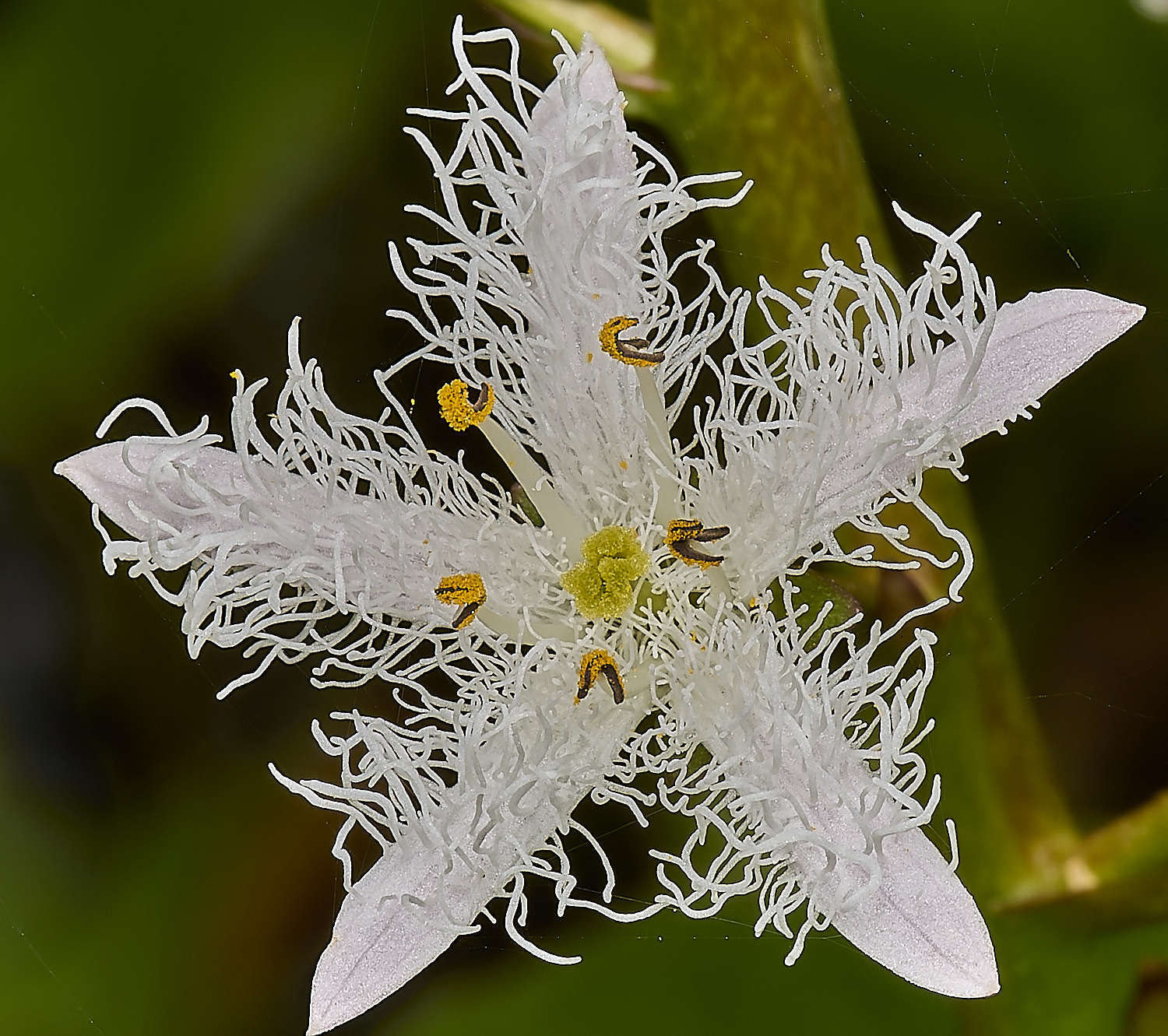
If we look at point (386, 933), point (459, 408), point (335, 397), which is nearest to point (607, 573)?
point (459, 408)

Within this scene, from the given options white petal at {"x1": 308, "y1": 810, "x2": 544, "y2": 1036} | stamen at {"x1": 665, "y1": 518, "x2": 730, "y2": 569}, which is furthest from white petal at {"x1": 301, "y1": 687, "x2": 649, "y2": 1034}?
stamen at {"x1": 665, "y1": 518, "x2": 730, "y2": 569}

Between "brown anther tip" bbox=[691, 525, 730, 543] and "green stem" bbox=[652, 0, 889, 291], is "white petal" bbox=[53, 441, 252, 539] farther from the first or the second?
"green stem" bbox=[652, 0, 889, 291]

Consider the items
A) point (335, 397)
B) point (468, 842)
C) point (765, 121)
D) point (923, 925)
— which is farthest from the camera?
point (335, 397)

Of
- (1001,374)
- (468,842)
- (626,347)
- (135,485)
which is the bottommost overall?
(468,842)

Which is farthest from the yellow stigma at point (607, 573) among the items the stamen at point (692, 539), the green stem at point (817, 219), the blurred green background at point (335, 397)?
the blurred green background at point (335, 397)

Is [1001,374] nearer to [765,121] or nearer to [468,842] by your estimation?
[765,121]

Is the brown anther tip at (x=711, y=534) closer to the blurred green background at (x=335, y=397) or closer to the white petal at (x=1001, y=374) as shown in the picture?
the white petal at (x=1001, y=374)

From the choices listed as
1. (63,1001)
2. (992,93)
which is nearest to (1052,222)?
(992,93)
